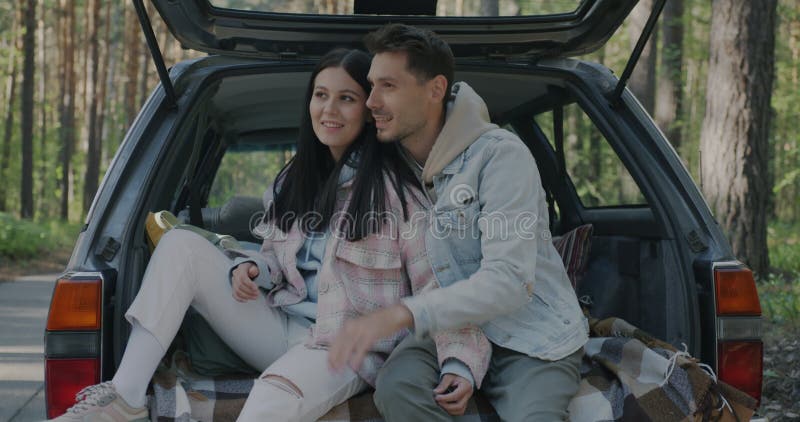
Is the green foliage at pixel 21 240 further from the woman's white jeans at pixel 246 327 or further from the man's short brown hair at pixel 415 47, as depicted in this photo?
the man's short brown hair at pixel 415 47

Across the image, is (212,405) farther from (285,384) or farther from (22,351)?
(22,351)

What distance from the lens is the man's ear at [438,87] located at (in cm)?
277

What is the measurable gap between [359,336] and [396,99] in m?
0.85

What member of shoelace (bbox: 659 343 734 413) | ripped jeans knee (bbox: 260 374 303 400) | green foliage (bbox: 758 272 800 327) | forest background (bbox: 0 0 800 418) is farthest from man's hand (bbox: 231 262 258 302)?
green foliage (bbox: 758 272 800 327)

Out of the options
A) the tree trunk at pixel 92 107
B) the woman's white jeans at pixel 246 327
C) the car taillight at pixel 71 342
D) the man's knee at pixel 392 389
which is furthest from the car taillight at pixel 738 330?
the tree trunk at pixel 92 107

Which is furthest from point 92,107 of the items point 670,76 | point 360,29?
point 360,29

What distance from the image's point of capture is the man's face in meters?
2.74

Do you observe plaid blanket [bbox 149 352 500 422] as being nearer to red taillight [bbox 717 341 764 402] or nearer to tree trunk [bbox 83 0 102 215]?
red taillight [bbox 717 341 764 402]

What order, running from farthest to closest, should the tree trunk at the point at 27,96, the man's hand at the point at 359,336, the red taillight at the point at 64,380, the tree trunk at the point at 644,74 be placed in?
1. the tree trunk at the point at 27,96
2. the tree trunk at the point at 644,74
3. the red taillight at the point at 64,380
4. the man's hand at the point at 359,336

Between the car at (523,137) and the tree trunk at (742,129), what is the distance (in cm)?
414

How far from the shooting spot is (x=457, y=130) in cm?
275

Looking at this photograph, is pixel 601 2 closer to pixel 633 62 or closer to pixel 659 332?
pixel 633 62

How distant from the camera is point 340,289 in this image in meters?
2.72

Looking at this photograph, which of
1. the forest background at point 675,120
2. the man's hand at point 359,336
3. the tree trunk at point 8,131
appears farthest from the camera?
the tree trunk at point 8,131
